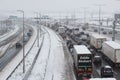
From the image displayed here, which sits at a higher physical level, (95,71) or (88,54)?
(88,54)

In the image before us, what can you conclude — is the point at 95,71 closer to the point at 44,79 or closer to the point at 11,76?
the point at 44,79

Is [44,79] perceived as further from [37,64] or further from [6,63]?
[6,63]

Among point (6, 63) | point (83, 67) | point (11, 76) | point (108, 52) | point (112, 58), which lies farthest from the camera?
point (6, 63)

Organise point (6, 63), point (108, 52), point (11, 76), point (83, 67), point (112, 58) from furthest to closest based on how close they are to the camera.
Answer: point (6, 63) → point (108, 52) → point (112, 58) → point (11, 76) → point (83, 67)

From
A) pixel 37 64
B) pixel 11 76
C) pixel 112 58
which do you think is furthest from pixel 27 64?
pixel 112 58

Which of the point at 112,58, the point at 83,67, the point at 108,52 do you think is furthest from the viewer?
the point at 108,52

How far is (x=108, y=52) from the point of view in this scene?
151 ft

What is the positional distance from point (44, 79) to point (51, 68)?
7.98 metres

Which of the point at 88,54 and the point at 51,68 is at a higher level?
the point at 88,54

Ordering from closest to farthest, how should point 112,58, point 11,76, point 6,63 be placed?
point 11,76
point 112,58
point 6,63

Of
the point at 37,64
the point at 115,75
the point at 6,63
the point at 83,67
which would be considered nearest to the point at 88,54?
the point at 83,67

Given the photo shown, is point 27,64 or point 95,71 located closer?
point 95,71

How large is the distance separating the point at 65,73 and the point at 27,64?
10.5m

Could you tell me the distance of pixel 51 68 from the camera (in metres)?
44.2
